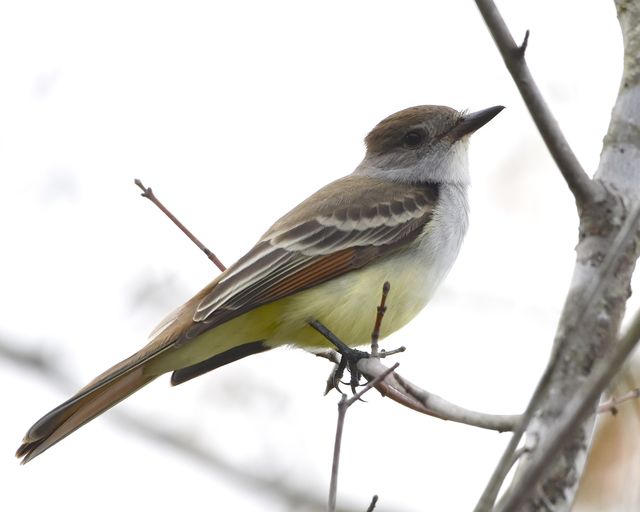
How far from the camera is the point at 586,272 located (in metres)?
4.11

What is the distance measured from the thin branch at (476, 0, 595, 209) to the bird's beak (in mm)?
3164

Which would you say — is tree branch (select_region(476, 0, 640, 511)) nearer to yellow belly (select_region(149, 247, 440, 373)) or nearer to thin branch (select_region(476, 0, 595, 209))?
thin branch (select_region(476, 0, 595, 209))

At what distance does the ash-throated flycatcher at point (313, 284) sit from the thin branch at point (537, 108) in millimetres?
2185

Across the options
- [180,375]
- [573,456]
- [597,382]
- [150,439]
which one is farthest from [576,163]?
[150,439]

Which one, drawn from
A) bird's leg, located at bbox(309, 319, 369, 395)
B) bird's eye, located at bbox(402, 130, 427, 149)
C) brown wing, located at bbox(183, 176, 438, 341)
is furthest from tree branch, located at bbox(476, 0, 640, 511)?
bird's eye, located at bbox(402, 130, 427, 149)

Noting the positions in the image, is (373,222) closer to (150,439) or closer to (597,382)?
(150,439)

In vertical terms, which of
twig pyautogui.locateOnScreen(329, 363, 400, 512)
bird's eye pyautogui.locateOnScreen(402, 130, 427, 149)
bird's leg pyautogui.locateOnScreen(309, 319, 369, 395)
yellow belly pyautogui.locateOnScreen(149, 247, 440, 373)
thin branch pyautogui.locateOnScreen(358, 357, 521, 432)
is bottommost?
twig pyautogui.locateOnScreen(329, 363, 400, 512)

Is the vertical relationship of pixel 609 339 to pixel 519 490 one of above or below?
above

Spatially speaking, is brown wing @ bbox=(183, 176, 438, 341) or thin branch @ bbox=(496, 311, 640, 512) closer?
thin branch @ bbox=(496, 311, 640, 512)

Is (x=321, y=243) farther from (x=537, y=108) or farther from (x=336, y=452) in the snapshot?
Result: (x=336, y=452)

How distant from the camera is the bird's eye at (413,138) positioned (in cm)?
784

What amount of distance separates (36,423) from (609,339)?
11.6ft

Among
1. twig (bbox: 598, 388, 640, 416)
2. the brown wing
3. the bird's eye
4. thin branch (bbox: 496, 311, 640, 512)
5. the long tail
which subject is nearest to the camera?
thin branch (bbox: 496, 311, 640, 512)

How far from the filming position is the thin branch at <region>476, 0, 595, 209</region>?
3998 mm
